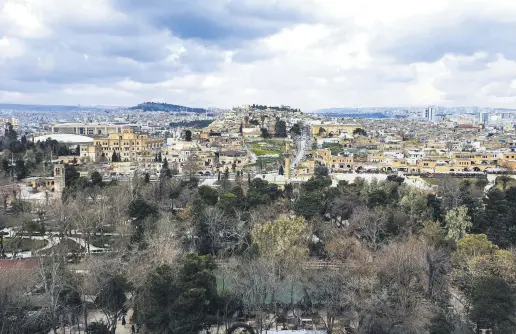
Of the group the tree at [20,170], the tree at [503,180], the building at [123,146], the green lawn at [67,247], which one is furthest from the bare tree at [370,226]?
the building at [123,146]

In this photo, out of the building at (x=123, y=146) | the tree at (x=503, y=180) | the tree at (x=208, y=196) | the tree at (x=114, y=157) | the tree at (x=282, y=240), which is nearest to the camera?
the tree at (x=282, y=240)

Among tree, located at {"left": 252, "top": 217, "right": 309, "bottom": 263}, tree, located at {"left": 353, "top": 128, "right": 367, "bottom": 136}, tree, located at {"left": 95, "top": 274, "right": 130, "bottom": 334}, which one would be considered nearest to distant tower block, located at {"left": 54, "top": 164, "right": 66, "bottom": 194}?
tree, located at {"left": 252, "top": 217, "right": 309, "bottom": 263}

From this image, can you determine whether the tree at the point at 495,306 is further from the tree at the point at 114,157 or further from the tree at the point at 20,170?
the tree at the point at 114,157

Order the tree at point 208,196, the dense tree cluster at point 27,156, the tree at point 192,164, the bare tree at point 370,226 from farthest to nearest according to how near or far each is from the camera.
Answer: the tree at point 192,164, the dense tree cluster at point 27,156, the tree at point 208,196, the bare tree at point 370,226

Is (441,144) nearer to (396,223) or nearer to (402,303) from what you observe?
(396,223)

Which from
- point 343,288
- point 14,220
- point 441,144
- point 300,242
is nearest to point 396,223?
point 300,242

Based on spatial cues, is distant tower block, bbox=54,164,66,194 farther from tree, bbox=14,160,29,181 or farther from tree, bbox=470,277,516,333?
tree, bbox=470,277,516,333
